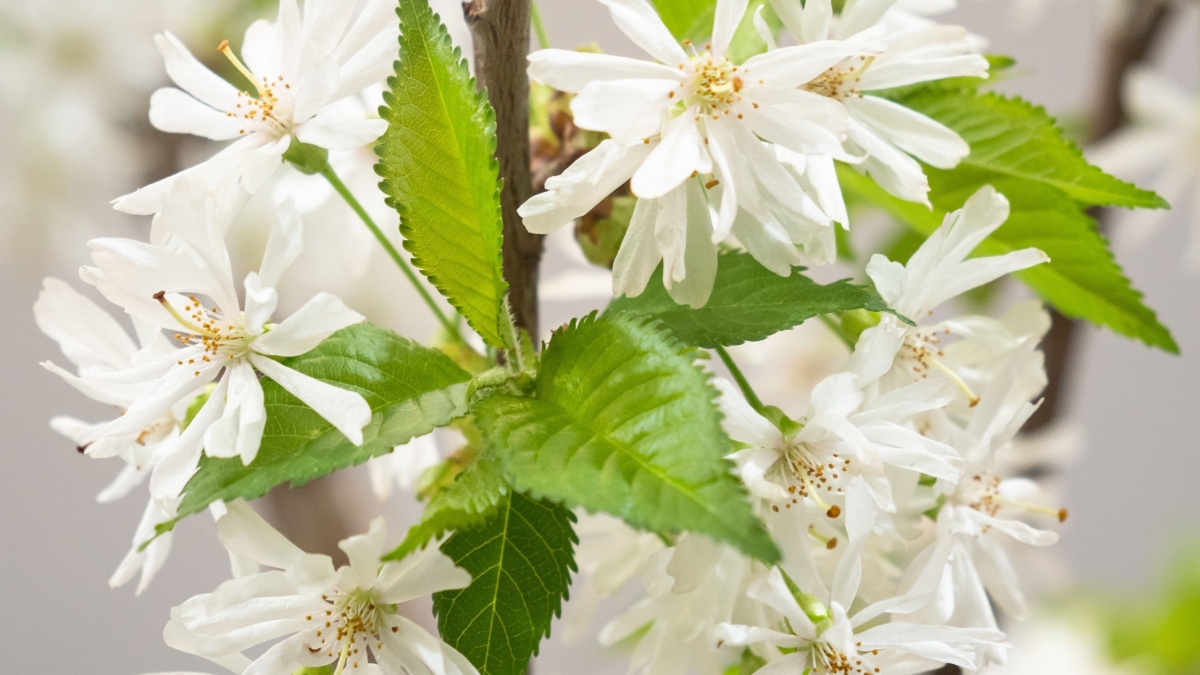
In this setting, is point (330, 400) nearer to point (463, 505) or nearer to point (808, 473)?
point (463, 505)

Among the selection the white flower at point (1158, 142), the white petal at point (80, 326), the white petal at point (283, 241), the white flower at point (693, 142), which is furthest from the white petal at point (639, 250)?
the white flower at point (1158, 142)

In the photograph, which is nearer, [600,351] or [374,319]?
[600,351]

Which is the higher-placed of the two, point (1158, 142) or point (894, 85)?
point (1158, 142)

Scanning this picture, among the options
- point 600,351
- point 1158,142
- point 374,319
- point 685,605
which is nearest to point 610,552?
point 685,605

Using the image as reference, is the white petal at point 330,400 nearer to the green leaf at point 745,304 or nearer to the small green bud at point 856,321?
the green leaf at point 745,304

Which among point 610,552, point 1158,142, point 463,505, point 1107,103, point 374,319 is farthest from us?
point 1158,142

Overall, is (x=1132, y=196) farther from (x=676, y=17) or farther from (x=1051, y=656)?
(x=1051, y=656)

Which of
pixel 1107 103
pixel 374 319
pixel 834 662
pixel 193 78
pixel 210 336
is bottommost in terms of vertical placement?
pixel 834 662
